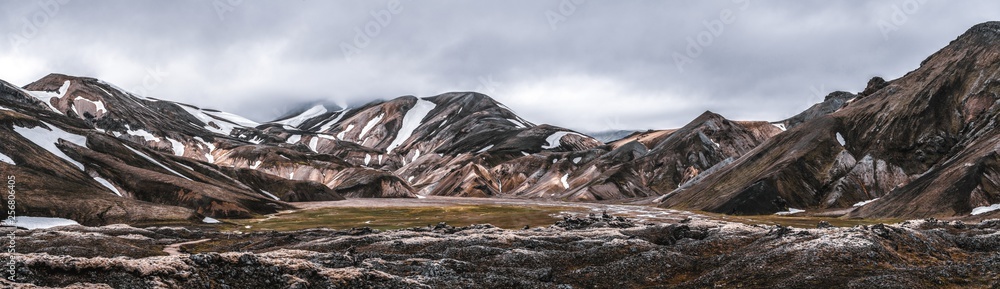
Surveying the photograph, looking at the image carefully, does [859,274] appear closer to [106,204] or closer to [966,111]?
[106,204]

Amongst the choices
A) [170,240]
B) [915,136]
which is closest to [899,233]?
[170,240]

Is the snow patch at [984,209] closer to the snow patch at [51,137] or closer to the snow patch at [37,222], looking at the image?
the snow patch at [37,222]

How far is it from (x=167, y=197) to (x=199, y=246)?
8871 cm

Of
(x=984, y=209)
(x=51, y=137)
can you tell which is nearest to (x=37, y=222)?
(x=51, y=137)

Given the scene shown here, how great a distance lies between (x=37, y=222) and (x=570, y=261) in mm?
103329

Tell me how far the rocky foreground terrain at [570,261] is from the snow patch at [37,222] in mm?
34527

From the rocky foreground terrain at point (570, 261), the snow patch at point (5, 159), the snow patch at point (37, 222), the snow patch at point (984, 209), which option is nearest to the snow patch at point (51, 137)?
the snow patch at point (5, 159)

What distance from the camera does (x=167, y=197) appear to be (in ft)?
504

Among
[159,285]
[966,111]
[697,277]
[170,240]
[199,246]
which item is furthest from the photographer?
[966,111]

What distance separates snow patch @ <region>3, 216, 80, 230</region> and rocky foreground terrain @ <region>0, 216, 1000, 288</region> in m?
34.5

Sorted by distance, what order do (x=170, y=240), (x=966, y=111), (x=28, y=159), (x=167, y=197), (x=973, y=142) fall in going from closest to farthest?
(x=170, y=240), (x=28, y=159), (x=167, y=197), (x=973, y=142), (x=966, y=111)

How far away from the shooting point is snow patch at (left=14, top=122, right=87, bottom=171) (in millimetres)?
152500

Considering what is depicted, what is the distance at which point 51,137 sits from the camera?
164000mm

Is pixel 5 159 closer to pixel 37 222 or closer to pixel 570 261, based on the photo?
pixel 37 222
